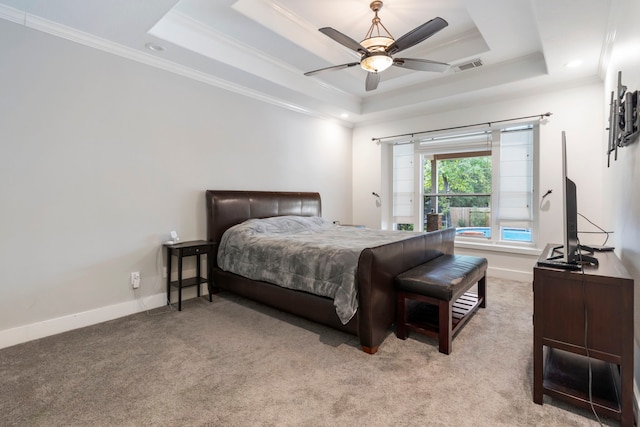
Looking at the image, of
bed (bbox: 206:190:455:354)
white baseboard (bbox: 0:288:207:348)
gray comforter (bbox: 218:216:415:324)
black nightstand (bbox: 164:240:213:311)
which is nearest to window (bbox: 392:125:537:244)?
bed (bbox: 206:190:455:354)

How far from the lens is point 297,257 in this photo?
8.79ft

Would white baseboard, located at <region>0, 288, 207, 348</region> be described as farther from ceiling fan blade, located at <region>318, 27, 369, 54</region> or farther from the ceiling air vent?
the ceiling air vent

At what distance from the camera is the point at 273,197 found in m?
4.26

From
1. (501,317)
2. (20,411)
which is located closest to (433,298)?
(501,317)

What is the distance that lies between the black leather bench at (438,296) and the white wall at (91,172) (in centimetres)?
248

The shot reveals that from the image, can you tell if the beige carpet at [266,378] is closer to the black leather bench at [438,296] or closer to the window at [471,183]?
the black leather bench at [438,296]

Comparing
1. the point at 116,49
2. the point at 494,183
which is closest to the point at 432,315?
the point at 494,183

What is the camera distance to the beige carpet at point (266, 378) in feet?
5.17

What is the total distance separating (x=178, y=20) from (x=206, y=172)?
61.5 inches

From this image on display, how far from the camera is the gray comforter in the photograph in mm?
2294

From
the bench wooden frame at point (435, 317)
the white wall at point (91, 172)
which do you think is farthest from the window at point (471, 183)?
the white wall at point (91, 172)

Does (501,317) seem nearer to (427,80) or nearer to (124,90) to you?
(427,80)

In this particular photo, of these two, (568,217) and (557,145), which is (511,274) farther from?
(568,217)

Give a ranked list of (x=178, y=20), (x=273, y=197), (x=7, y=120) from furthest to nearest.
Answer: (x=273, y=197), (x=178, y=20), (x=7, y=120)
